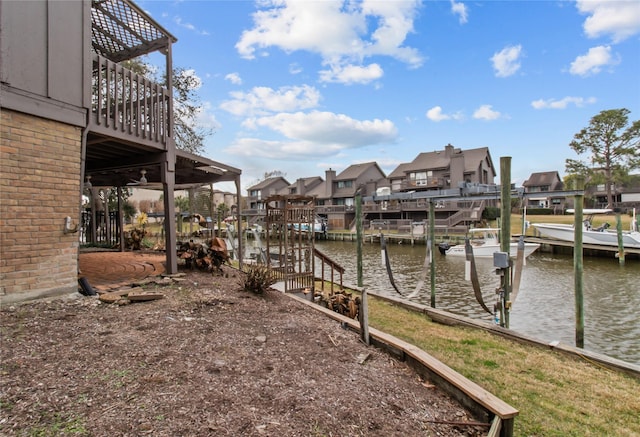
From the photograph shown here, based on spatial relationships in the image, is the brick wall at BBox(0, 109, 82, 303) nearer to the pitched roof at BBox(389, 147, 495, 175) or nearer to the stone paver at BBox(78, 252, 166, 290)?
the stone paver at BBox(78, 252, 166, 290)

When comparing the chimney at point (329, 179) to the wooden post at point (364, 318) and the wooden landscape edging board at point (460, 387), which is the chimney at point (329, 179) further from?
the wooden landscape edging board at point (460, 387)

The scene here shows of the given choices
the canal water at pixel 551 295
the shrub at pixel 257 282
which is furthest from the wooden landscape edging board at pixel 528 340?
the shrub at pixel 257 282

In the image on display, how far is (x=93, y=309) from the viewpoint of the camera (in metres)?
4.41

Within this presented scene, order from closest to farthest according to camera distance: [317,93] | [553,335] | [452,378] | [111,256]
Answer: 1. [452,378]
2. [553,335]
3. [111,256]
4. [317,93]

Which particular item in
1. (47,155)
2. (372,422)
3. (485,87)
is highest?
(485,87)

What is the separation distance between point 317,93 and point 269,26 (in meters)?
7.25

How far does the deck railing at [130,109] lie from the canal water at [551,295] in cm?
778

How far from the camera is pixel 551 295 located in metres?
11.8

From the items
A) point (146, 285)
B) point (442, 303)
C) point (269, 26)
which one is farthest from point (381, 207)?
point (146, 285)

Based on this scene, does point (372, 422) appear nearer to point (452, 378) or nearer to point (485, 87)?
point (452, 378)

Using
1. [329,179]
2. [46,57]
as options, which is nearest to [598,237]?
[46,57]

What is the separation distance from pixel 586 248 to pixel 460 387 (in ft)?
74.4

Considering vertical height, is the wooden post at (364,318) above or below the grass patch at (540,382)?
above

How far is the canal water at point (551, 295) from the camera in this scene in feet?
25.5
